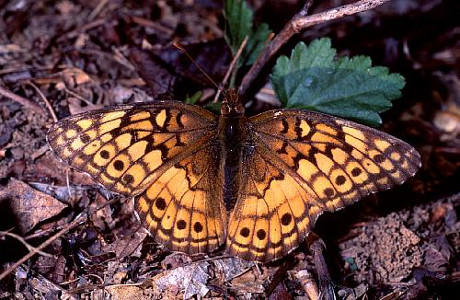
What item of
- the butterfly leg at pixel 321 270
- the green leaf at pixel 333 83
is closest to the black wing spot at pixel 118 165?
the butterfly leg at pixel 321 270

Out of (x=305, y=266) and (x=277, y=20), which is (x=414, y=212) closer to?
(x=305, y=266)

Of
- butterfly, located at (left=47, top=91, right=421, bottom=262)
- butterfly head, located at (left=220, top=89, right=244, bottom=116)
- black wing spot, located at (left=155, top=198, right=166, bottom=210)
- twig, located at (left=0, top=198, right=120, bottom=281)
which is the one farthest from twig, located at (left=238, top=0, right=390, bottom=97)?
twig, located at (left=0, top=198, right=120, bottom=281)

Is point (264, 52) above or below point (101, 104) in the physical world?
above

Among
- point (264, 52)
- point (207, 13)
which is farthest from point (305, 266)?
point (207, 13)

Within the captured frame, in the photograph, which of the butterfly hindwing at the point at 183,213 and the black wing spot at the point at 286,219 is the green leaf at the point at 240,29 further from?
the black wing spot at the point at 286,219

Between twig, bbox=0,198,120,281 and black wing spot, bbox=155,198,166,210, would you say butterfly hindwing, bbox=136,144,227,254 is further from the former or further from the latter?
twig, bbox=0,198,120,281

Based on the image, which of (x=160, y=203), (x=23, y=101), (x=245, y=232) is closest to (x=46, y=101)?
(x=23, y=101)
